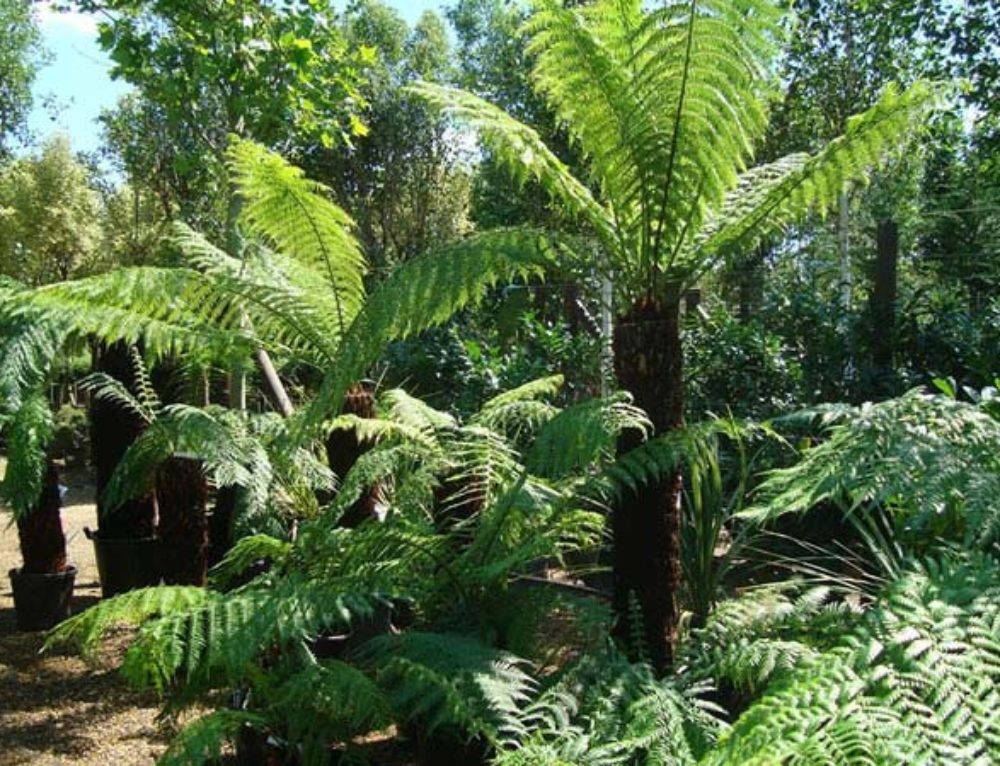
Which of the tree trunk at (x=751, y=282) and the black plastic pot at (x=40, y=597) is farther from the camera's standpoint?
the tree trunk at (x=751, y=282)

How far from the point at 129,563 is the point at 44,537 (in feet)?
1.24

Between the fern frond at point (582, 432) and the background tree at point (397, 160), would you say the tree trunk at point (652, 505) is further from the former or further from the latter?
the background tree at point (397, 160)

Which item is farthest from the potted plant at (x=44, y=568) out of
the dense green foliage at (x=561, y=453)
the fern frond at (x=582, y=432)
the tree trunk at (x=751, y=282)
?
the tree trunk at (x=751, y=282)

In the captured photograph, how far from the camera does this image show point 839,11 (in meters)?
10.7

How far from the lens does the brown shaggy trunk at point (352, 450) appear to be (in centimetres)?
342

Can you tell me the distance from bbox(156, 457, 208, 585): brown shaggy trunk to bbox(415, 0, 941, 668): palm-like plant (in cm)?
199

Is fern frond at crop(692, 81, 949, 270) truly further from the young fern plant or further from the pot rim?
the pot rim

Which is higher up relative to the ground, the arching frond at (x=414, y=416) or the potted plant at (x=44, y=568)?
the arching frond at (x=414, y=416)

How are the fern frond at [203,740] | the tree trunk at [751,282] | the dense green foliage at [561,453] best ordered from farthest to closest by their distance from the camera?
the tree trunk at [751,282] → the fern frond at [203,740] → the dense green foliage at [561,453]

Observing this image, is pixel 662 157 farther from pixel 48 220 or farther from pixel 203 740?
pixel 48 220

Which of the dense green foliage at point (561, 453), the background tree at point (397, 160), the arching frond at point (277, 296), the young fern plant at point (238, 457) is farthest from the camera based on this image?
the background tree at point (397, 160)

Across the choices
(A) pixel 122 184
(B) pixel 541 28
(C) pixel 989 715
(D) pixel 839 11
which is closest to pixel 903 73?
(D) pixel 839 11

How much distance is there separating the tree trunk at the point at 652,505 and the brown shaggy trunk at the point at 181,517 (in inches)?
82.2

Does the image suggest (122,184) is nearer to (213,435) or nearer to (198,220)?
(198,220)
